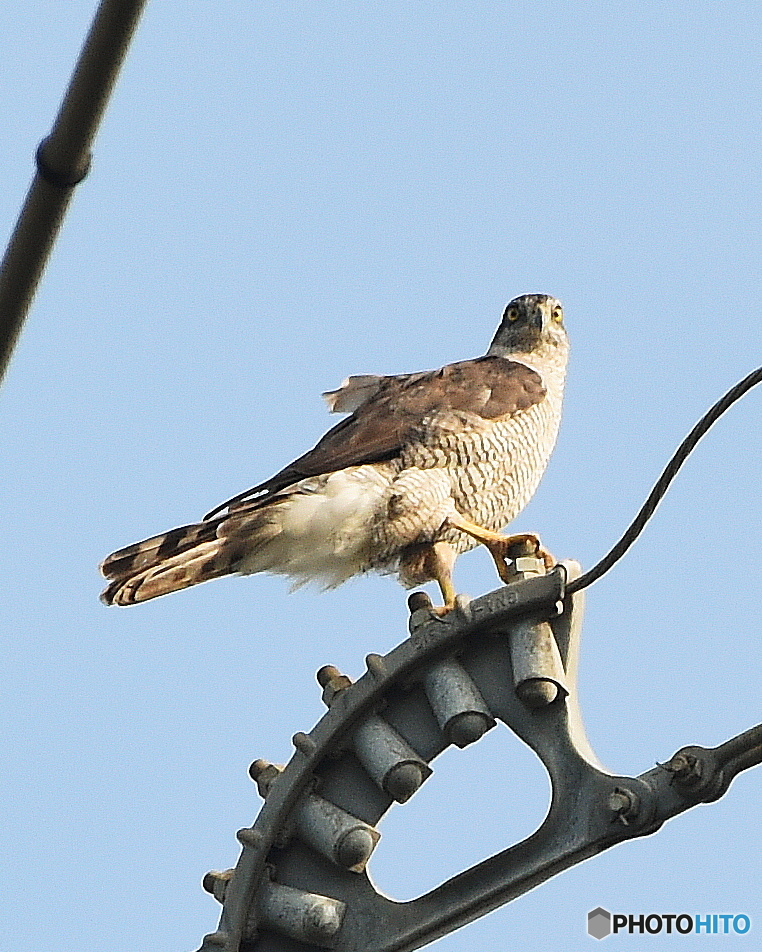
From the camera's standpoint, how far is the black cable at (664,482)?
412 centimetres

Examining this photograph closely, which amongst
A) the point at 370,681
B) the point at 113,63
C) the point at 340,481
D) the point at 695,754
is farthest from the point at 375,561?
the point at 113,63

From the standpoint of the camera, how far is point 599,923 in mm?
4379

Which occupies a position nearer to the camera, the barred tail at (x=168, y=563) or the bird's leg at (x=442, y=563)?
the barred tail at (x=168, y=563)

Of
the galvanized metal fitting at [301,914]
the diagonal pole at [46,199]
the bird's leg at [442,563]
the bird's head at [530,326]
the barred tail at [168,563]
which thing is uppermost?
the bird's head at [530,326]

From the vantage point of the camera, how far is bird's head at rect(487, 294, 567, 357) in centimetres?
889

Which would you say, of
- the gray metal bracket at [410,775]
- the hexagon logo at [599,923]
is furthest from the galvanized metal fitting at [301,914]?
the hexagon logo at [599,923]

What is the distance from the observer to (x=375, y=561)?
725 cm

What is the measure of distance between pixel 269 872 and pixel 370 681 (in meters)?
0.55

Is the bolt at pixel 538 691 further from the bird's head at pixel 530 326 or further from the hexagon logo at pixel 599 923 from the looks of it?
the bird's head at pixel 530 326

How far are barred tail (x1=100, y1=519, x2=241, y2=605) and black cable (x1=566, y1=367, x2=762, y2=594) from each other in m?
2.33

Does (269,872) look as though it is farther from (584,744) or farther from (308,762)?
(584,744)

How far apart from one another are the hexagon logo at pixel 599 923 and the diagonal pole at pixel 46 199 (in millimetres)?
A: 2259

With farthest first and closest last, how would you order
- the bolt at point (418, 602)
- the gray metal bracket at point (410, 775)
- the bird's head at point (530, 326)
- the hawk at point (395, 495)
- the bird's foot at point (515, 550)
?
the bird's head at point (530, 326) < the hawk at point (395, 495) < the bird's foot at point (515, 550) < the bolt at point (418, 602) < the gray metal bracket at point (410, 775)

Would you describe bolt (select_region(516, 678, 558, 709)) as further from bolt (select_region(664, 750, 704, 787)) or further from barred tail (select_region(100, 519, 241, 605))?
barred tail (select_region(100, 519, 241, 605))
